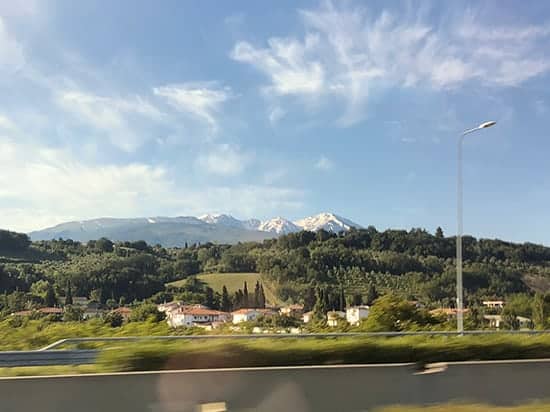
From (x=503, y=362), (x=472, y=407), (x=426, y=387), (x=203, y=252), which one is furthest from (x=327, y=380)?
(x=203, y=252)

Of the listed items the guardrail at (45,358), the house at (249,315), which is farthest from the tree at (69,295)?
the guardrail at (45,358)

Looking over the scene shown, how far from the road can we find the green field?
198 ft

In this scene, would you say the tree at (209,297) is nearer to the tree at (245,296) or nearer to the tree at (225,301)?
the tree at (225,301)

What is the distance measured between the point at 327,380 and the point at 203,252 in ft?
310

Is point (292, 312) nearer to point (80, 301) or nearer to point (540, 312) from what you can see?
point (540, 312)

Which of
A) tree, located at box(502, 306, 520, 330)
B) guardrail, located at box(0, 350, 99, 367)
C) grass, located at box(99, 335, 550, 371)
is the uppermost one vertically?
grass, located at box(99, 335, 550, 371)

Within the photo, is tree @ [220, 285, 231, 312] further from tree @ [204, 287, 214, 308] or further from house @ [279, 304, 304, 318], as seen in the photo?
house @ [279, 304, 304, 318]

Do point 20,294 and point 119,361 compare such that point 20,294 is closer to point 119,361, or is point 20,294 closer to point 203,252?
point 119,361

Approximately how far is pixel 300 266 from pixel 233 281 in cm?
926

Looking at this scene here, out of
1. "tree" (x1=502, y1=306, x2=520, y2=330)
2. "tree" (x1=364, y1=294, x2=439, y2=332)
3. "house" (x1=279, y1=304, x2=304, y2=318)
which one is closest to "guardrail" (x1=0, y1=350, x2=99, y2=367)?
"tree" (x1=364, y1=294, x2=439, y2=332)

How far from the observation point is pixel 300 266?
8269 centimetres

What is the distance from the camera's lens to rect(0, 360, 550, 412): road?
6.43 m

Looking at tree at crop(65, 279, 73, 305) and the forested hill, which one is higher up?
the forested hill

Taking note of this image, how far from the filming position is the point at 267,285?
3056 inches
